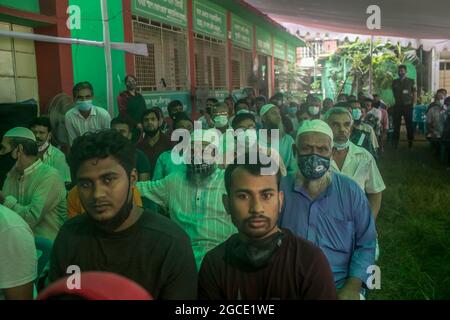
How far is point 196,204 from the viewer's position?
2.07 m

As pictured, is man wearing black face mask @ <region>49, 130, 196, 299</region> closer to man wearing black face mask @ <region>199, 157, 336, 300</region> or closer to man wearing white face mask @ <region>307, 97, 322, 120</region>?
man wearing black face mask @ <region>199, 157, 336, 300</region>

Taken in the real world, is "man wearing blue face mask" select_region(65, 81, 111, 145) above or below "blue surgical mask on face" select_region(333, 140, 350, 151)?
above

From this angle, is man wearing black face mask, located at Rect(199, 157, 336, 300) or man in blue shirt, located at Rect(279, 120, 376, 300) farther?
man in blue shirt, located at Rect(279, 120, 376, 300)

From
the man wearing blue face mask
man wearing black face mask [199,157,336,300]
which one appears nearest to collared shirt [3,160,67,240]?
the man wearing blue face mask

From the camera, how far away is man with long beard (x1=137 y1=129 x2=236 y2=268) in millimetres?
1999

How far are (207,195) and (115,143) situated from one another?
0.66 m

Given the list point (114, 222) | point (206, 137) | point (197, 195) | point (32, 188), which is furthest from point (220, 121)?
point (114, 222)

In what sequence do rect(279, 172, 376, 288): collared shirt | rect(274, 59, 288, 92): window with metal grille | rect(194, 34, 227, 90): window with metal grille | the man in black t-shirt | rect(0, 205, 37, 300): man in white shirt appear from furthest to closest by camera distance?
1. the man in black t-shirt
2. rect(274, 59, 288, 92): window with metal grille
3. rect(194, 34, 227, 90): window with metal grille
4. rect(279, 172, 376, 288): collared shirt
5. rect(0, 205, 37, 300): man in white shirt

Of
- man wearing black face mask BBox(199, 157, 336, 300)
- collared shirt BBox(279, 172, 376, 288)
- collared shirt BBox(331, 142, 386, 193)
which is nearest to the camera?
man wearing black face mask BBox(199, 157, 336, 300)

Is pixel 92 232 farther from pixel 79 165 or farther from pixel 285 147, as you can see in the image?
pixel 285 147

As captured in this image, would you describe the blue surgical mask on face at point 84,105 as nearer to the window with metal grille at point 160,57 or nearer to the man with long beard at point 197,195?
the window with metal grille at point 160,57

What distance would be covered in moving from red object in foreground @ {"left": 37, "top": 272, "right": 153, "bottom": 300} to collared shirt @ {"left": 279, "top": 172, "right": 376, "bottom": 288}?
720mm

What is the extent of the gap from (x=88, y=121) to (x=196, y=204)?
2.63 feet

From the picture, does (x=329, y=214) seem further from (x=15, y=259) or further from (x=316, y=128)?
(x=15, y=259)
